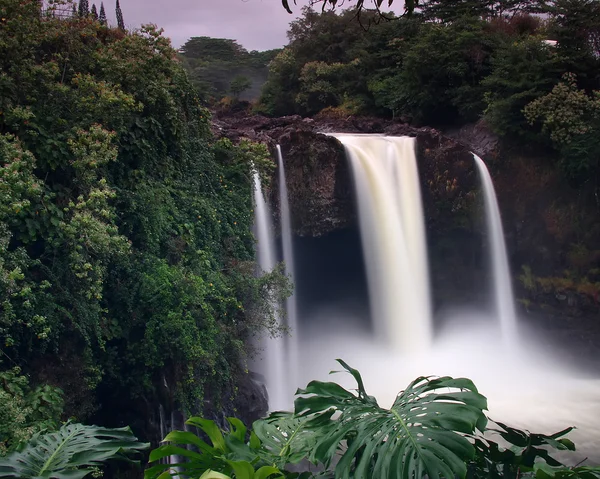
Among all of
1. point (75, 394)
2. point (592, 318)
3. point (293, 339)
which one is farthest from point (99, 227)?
point (592, 318)

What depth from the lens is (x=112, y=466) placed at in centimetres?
662

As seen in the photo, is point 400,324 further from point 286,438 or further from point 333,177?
point 286,438

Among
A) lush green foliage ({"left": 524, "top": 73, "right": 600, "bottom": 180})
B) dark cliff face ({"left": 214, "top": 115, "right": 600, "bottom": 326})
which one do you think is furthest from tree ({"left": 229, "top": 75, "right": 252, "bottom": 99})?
lush green foliage ({"left": 524, "top": 73, "right": 600, "bottom": 180})

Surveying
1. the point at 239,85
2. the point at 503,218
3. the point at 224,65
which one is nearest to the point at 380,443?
the point at 503,218

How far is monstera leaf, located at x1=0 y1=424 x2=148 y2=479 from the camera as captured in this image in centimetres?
197

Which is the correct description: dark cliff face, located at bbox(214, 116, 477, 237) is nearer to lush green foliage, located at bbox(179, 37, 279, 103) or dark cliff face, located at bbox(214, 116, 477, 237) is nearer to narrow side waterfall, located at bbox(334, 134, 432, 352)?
narrow side waterfall, located at bbox(334, 134, 432, 352)

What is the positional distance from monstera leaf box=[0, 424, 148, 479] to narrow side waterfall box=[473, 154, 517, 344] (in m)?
12.2

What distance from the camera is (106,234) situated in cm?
630

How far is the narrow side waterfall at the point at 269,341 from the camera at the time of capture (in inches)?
429

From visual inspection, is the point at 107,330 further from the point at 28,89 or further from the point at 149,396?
the point at 28,89

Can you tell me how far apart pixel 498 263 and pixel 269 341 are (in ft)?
17.5

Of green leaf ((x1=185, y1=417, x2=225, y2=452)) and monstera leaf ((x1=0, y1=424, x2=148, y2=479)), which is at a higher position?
green leaf ((x1=185, y1=417, x2=225, y2=452))

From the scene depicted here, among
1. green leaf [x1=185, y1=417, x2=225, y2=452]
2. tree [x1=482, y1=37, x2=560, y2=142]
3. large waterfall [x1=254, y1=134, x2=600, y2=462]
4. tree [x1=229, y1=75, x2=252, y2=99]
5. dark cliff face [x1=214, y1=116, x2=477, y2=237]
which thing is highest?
tree [x1=229, y1=75, x2=252, y2=99]

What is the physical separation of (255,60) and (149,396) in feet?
76.1
